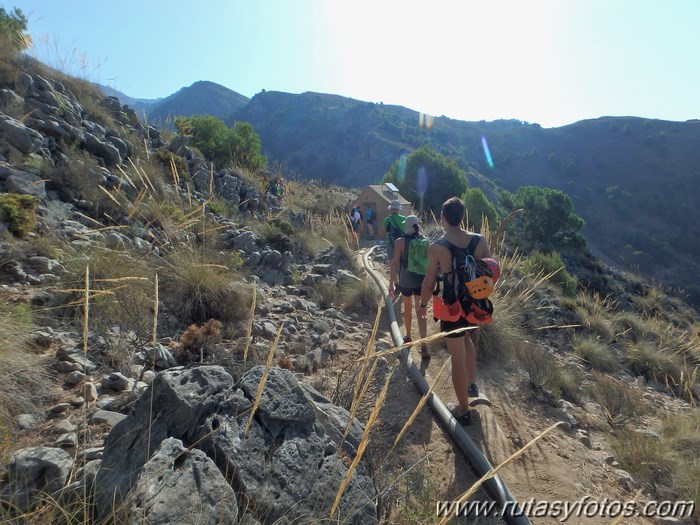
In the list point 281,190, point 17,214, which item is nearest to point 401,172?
point 281,190

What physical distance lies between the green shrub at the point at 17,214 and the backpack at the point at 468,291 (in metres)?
5.16

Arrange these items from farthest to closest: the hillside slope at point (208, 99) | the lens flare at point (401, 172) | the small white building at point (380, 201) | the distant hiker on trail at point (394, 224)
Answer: the hillside slope at point (208, 99) < the lens flare at point (401, 172) < the small white building at point (380, 201) < the distant hiker on trail at point (394, 224)

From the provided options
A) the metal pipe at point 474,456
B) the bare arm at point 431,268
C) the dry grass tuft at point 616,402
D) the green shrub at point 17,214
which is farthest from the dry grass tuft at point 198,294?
the dry grass tuft at point 616,402

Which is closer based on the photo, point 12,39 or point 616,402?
point 616,402

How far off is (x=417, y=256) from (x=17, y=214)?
16.9 ft

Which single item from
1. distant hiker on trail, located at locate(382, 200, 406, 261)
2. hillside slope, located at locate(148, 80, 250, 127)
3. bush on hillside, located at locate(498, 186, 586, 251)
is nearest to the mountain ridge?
bush on hillside, located at locate(498, 186, 586, 251)

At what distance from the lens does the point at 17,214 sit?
4734mm

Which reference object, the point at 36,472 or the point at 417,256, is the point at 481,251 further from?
the point at 36,472

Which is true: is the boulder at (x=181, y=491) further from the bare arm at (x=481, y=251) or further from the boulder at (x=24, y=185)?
the boulder at (x=24, y=185)

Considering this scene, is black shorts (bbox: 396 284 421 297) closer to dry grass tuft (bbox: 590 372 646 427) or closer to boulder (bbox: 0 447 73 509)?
dry grass tuft (bbox: 590 372 646 427)

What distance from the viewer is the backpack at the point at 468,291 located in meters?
3.63

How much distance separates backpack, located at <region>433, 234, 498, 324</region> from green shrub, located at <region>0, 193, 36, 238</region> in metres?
5.16

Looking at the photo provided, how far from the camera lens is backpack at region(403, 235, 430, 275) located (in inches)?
211

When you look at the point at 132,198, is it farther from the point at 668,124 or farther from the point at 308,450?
the point at 668,124
